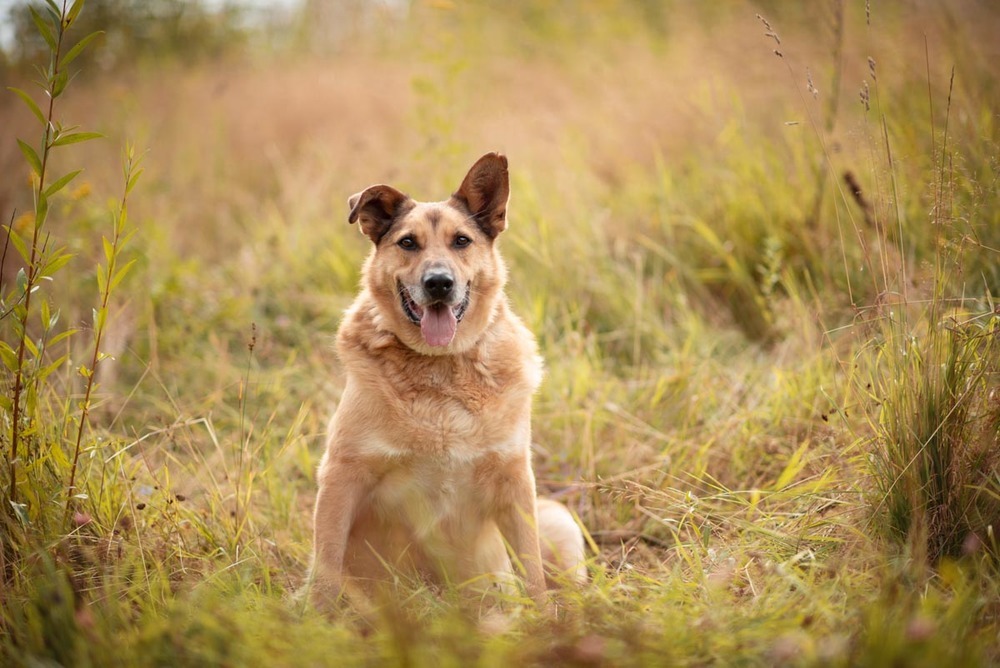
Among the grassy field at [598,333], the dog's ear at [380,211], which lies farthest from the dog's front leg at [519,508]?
the dog's ear at [380,211]

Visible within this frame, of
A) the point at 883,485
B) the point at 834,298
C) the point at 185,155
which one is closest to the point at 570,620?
the point at 883,485

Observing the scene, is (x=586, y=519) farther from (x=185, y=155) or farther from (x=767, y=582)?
(x=185, y=155)

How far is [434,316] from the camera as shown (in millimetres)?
3189

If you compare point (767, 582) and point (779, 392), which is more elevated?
point (779, 392)

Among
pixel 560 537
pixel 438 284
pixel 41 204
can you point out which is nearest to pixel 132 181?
pixel 41 204

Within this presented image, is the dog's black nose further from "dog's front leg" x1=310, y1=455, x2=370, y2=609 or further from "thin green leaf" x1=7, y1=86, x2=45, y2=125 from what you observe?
"thin green leaf" x1=7, y1=86, x2=45, y2=125

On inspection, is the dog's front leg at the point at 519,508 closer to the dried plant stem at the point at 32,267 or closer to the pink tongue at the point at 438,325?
the pink tongue at the point at 438,325

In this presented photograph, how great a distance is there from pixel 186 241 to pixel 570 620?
5.94 metres

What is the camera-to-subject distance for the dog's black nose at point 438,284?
316 cm

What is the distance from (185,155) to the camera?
320 inches

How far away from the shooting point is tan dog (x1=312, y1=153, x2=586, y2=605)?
2938 mm

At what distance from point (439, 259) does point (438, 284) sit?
0.15 metres

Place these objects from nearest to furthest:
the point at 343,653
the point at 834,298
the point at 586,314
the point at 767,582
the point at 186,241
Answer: the point at 343,653
the point at 767,582
the point at 834,298
the point at 586,314
the point at 186,241

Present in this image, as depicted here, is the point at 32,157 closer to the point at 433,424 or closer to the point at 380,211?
the point at 380,211
